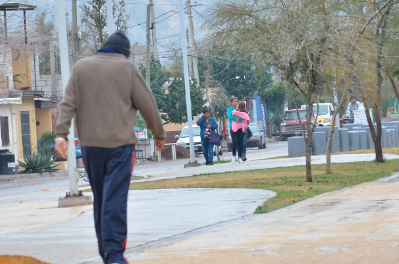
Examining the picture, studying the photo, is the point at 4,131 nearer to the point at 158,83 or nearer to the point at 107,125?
the point at 158,83

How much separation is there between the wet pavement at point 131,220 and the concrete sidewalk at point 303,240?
1.68 feet

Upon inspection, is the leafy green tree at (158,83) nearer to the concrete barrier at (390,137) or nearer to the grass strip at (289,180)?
the concrete barrier at (390,137)

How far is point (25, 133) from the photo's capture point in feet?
105

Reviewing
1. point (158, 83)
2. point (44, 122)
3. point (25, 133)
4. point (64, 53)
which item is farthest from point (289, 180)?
point (158, 83)

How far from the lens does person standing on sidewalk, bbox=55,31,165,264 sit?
16.1 feet

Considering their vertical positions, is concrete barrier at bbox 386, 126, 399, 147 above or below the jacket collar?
below

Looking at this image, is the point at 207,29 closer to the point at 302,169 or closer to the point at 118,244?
the point at 302,169

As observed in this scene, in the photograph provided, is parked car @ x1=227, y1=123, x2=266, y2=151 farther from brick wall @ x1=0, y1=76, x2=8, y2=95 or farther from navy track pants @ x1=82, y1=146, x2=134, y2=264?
navy track pants @ x1=82, y1=146, x2=134, y2=264

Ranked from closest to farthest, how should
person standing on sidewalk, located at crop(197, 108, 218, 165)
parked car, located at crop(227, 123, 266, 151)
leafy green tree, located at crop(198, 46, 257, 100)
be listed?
person standing on sidewalk, located at crop(197, 108, 218, 165) → parked car, located at crop(227, 123, 266, 151) → leafy green tree, located at crop(198, 46, 257, 100)

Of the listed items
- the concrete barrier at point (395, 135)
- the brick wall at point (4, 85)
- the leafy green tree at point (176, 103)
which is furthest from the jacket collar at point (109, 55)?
the leafy green tree at point (176, 103)

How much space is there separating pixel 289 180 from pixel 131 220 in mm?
5267

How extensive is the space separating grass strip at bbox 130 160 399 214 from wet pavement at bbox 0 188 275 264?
48cm

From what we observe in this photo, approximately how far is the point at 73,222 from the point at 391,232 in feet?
13.4

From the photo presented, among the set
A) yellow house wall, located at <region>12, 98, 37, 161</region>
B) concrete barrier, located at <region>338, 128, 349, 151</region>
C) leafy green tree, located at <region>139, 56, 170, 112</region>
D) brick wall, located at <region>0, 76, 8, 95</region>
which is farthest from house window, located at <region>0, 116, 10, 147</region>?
concrete barrier, located at <region>338, 128, 349, 151</region>
